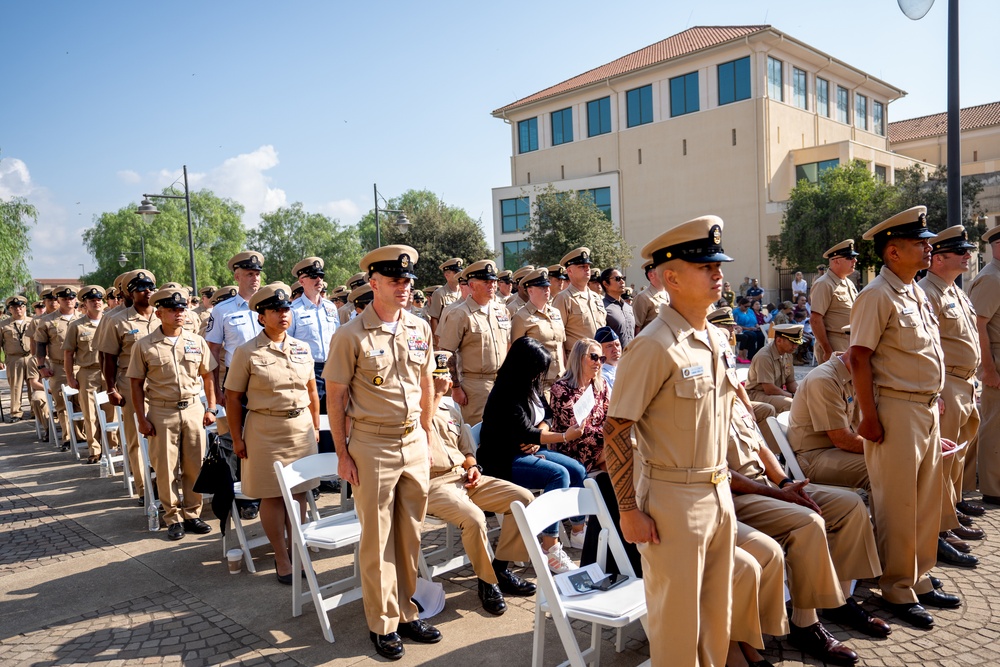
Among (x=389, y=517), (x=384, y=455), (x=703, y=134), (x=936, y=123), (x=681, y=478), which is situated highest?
(x=936, y=123)

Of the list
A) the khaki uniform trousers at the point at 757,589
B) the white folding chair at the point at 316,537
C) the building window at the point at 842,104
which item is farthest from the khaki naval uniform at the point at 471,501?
the building window at the point at 842,104

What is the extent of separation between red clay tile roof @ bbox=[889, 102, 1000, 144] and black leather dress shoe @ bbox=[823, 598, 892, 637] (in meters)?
45.7

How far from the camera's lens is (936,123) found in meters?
44.5

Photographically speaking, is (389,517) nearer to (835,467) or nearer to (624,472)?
(624,472)

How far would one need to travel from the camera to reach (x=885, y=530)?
4098 millimetres

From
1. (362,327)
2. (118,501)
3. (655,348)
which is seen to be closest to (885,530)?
(655,348)

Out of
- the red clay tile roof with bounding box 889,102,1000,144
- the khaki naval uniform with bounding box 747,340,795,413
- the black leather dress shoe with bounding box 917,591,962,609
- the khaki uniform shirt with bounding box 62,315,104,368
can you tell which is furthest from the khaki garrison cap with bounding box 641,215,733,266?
the red clay tile roof with bounding box 889,102,1000,144

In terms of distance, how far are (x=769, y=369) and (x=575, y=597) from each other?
13.5 feet

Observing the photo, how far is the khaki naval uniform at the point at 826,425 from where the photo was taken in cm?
470

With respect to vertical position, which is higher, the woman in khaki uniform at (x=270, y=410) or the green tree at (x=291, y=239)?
the green tree at (x=291, y=239)

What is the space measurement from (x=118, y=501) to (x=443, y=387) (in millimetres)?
4597

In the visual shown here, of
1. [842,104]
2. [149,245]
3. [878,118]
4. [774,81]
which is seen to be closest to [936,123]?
[878,118]

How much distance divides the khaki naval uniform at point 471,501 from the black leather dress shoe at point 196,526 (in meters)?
2.71

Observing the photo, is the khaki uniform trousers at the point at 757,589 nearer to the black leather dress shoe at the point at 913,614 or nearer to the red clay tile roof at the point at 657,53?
the black leather dress shoe at the point at 913,614
